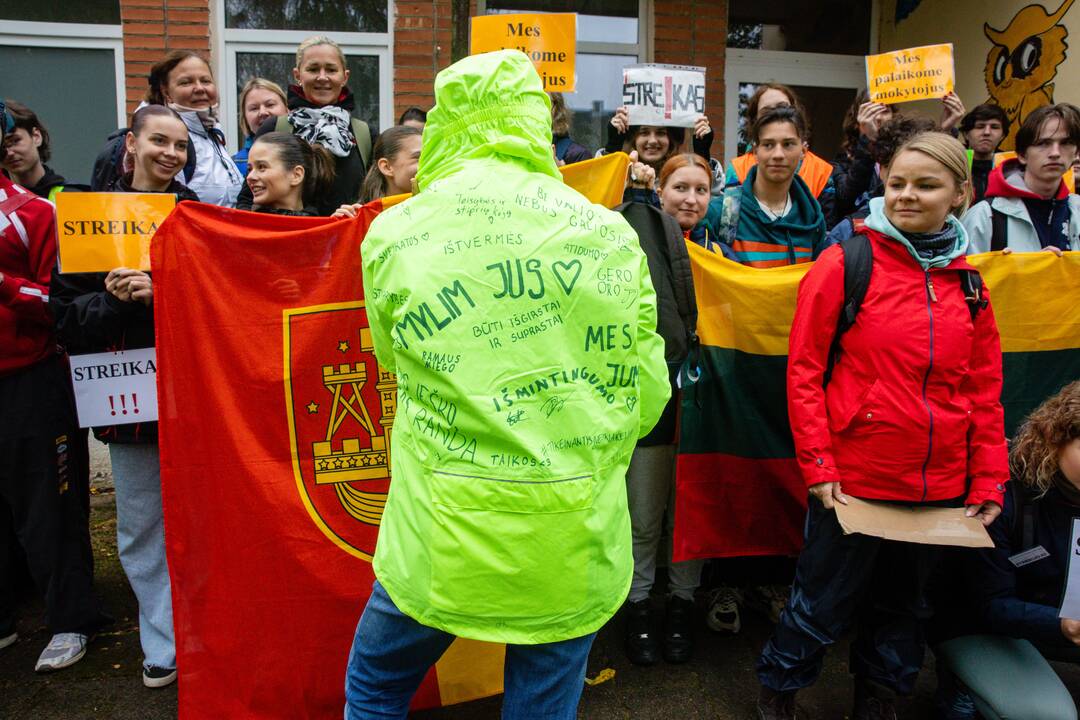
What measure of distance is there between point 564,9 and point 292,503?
5874 millimetres

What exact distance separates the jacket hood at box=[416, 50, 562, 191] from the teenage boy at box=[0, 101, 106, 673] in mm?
2134

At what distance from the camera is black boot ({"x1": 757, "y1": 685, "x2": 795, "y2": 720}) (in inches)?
112

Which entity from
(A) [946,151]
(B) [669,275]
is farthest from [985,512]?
(B) [669,275]

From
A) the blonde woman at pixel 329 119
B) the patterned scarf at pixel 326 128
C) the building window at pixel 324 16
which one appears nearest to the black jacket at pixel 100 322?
the blonde woman at pixel 329 119

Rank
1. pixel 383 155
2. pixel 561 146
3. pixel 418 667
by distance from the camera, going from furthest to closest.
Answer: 1. pixel 561 146
2. pixel 383 155
3. pixel 418 667

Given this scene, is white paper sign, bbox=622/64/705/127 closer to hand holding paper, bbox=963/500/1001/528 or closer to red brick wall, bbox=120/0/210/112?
hand holding paper, bbox=963/500/1001/528

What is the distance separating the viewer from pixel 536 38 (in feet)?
13.6

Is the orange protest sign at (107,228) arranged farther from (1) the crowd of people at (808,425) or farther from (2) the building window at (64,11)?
(2) the building window at (64,11)

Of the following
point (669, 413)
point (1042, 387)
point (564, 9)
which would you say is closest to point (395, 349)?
point (669, 413)

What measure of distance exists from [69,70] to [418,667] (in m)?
6.58

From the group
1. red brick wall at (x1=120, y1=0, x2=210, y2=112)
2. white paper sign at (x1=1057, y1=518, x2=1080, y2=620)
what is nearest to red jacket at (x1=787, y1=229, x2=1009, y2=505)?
white paper sign at (x1=1057, y1=518, x2=1080, y2=620)

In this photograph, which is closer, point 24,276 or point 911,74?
point 24,276

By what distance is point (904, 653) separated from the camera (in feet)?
9.05

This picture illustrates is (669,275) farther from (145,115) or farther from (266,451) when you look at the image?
(145,115)
